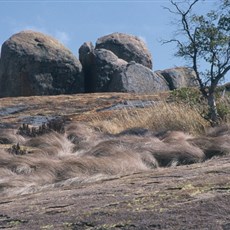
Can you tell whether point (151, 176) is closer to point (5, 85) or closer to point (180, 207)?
point (180, 207)

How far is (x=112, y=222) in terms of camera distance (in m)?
4.01

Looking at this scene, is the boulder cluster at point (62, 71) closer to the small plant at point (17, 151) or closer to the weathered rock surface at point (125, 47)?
the weathered rock surface at point (125, 47)

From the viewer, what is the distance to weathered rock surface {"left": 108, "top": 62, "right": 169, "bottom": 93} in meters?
32.9

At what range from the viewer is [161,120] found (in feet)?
51.8

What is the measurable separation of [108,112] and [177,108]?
179 inches

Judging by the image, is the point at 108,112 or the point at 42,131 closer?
the point at 42,131

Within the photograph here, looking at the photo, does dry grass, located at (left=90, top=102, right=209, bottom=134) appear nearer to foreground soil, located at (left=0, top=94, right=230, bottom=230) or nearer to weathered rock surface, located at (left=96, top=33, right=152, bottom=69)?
foreground soil, located at (left=0, top=94, right=230, bottom=230)

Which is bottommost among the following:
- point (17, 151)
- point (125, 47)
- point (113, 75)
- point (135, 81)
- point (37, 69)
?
point (17, 151)

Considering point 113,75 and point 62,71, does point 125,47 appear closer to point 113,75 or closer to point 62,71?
point 113,75

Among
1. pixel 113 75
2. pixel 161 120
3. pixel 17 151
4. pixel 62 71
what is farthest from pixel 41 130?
pixel 62 71

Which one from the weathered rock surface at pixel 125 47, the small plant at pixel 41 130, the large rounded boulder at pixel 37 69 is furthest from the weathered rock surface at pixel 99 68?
the small plant at pixel 41 130

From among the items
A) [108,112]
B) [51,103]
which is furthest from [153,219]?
[51,103]

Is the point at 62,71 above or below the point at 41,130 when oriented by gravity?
above

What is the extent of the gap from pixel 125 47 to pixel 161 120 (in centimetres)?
2456
